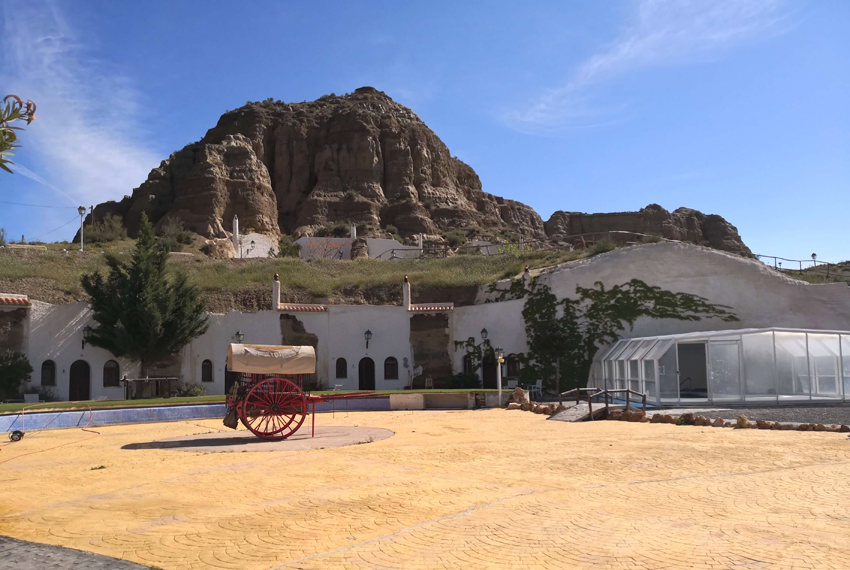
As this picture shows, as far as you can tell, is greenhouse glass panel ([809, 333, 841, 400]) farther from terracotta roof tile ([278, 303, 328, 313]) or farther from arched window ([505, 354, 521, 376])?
terracotta roof tile ([278, 303, 328, 313])

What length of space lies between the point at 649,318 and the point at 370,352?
39.8ft

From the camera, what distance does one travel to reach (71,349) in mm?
26219

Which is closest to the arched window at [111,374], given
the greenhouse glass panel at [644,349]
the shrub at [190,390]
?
the shrub at [190,390]

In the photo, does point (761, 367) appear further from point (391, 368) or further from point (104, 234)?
point (104, 234)

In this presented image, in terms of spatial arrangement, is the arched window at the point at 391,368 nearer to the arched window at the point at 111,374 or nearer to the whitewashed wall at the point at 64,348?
the whitewashed wall at the point at 64,348

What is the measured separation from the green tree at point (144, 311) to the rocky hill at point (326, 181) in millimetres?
39769

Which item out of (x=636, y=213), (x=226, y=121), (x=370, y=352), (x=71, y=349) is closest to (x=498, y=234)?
(x=636, y=213)

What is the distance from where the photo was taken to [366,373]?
30.5 m

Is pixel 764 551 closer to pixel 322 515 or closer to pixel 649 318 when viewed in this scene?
pixel 322 515

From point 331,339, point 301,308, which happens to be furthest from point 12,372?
point 331,339

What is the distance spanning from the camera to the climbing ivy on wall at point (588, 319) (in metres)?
28.6

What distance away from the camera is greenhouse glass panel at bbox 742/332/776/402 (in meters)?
22.0

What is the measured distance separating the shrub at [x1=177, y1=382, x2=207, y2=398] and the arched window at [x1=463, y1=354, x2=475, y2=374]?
11.2m

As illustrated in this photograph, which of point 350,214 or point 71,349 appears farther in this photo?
point 350,214
